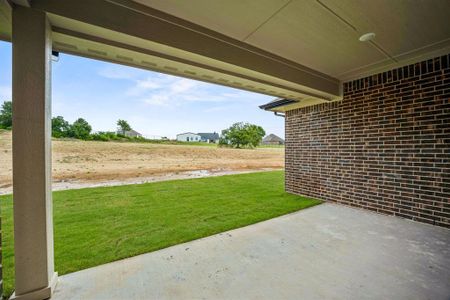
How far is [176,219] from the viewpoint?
359 centimetres

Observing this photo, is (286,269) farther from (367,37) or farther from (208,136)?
A: (208,136)

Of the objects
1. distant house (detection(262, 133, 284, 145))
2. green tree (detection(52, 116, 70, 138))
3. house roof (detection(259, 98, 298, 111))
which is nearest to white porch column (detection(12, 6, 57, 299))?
house roof (detection(259, 98, 298, 111))

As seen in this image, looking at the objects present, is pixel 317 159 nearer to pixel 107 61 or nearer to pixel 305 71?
pixel 305 71

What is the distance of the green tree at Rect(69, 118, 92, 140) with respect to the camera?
21969mm

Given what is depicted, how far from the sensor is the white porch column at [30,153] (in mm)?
1547

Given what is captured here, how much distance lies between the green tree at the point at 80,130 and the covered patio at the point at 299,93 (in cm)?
2419

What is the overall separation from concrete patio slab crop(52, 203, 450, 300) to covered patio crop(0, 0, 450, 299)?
0.6 inches

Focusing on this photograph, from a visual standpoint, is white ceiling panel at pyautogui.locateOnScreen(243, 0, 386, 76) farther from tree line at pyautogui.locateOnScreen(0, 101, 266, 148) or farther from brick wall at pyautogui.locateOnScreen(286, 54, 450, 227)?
tree line at pyautogui.locateOnScreen(0, 101, 266, 148)

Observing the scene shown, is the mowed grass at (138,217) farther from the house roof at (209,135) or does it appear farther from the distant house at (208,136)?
the house roof at (209,135)

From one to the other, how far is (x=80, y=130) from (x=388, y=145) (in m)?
29.1

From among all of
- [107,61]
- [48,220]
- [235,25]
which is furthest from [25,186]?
[235,25]

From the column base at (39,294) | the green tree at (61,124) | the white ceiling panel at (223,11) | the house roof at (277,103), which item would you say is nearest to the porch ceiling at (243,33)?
the white ceiling panel at (223,11)

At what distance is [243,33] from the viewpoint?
2.54m

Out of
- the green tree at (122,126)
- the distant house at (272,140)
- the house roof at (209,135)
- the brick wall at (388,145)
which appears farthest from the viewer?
the house roof at (209,135)
